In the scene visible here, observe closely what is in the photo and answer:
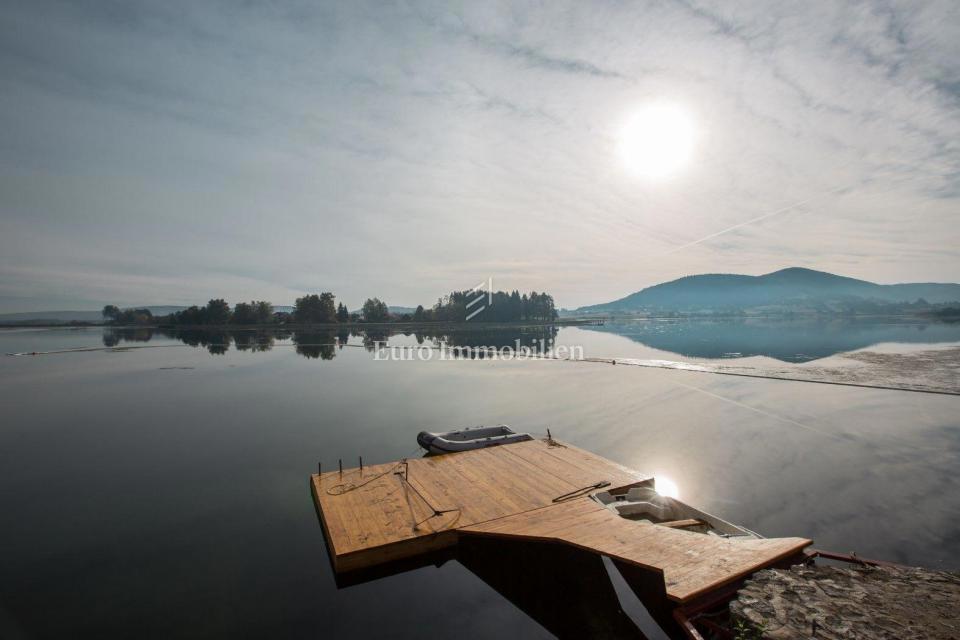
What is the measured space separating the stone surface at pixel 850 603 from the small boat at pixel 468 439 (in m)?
11.8

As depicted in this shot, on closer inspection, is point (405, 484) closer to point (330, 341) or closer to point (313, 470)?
point (313, 470)

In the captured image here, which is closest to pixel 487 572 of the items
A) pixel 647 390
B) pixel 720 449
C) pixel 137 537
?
pixel 137 537

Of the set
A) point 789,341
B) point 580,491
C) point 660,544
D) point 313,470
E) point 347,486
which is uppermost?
point 789,341

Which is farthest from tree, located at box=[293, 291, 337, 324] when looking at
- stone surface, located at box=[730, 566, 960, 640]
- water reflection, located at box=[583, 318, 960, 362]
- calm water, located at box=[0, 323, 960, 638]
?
stone surface, located at box=[730, 566, 960, 640]

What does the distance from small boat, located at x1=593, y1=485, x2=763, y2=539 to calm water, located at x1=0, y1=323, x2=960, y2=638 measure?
7.71 ft

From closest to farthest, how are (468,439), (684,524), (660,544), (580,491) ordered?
(660,544) → (684,524) → (580,491) → (468,439)

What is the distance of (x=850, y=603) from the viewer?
726 centimetres

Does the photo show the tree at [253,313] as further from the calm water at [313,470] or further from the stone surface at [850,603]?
the stone surface at [850,603]

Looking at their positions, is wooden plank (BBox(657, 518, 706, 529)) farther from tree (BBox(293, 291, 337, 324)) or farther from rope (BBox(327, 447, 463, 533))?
tree (BBox(293, 291, 337, 324))

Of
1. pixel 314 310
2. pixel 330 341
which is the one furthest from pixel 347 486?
pixel 314 310

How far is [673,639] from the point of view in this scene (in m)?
8.41

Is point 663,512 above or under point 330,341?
under

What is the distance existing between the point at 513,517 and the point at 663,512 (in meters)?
4.40

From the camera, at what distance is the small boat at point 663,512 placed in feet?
37.1
